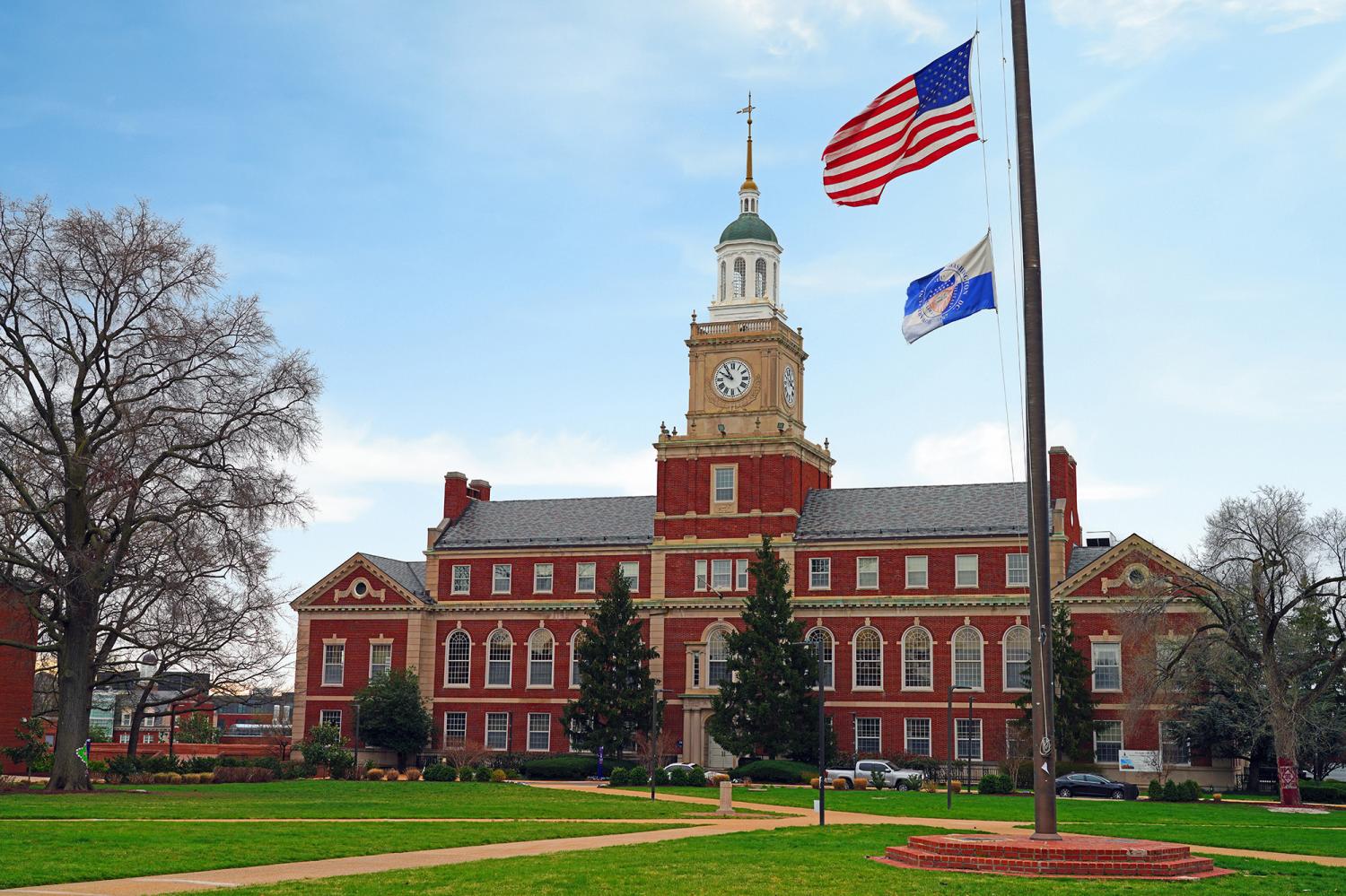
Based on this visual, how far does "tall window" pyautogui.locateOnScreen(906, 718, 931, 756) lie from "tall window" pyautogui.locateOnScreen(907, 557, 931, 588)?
699cm

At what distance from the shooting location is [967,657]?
Answer: 74500 millimetres

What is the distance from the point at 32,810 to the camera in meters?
36.7

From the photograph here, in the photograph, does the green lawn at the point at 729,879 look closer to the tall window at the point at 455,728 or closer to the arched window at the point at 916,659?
the arched window at the point at 916,659

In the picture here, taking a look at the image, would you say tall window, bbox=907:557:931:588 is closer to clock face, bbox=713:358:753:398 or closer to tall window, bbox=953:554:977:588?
tall window, bbox=953:554:977:588

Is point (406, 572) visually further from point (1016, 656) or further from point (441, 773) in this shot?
point (1016, 656)

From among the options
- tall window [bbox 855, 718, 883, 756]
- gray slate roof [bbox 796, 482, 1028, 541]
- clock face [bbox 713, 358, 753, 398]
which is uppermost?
clock face [bbox 713, 358, 753, 398]

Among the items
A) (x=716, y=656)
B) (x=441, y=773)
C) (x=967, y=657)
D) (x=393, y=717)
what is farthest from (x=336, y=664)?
(x=967, y=657)

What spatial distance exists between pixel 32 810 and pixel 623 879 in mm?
21212

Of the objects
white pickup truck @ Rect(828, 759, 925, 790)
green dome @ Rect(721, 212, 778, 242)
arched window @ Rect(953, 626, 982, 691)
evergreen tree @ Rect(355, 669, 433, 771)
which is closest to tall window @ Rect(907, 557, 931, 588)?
arched window @ Rect(953, 626, 982, 691)

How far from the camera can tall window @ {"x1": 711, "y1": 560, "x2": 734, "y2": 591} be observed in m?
79.7

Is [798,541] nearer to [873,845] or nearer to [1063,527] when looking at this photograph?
[1063,527]

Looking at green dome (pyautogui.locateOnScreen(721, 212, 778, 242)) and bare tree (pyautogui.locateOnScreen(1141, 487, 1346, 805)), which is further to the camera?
green dome (pyautogui.locateOnScreen(721, 212, 778, 242))

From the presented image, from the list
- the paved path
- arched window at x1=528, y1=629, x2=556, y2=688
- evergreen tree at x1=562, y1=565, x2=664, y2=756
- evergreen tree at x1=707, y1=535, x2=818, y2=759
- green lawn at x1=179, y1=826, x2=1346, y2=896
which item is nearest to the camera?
green lawn at x1=179, y1=826, x2=1346, y2=896

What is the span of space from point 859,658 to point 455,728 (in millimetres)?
23307
